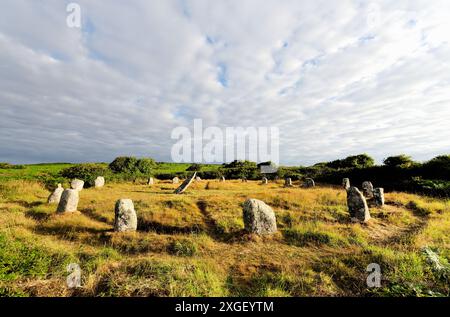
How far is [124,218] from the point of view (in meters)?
10.4

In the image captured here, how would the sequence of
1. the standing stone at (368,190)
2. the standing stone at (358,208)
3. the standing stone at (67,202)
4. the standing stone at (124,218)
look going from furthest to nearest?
the standing stone at (368,190)
the standing stone at (67,202)
the standing stone at (358,208)
the standing stone at (124,218)

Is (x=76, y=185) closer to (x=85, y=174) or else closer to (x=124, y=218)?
(x=85, y=174)

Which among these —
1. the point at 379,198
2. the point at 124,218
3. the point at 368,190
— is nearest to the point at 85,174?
the point at 124,218

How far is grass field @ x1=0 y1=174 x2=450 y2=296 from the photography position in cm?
514

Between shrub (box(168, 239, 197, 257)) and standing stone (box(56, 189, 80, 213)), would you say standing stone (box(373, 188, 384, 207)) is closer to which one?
shrub (box(168, 239, 197, 257))

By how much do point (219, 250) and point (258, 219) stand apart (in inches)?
86.1

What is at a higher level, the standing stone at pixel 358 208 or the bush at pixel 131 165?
the bush at pixel 131 165

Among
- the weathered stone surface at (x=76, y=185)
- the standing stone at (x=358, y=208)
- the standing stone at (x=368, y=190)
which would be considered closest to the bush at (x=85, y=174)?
the weathered stone surface at (x=76, y=185)

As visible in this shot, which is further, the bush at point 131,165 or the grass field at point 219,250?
the bush at point 131,165

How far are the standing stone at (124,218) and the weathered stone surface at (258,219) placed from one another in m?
5.16

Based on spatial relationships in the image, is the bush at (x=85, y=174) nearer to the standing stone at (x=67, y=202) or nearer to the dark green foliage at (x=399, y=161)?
the standing stone at (x=67, y=202)

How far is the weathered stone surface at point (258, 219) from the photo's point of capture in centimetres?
952
